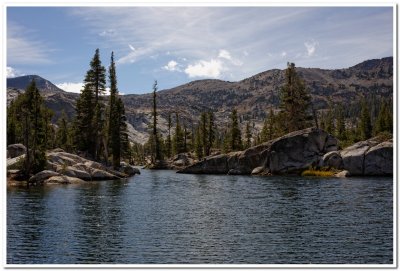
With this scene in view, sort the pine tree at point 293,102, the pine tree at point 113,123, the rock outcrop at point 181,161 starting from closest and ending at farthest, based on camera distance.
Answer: the pine tree at point 113,123, the pine tree at point 293,102, the rock outcrop at point 181,161

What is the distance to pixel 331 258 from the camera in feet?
66.6

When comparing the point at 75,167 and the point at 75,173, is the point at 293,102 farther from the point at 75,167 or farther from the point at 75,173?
the point at 75,173

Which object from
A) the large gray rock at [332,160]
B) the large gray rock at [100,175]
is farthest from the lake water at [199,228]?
the large gray rock at [332,160]

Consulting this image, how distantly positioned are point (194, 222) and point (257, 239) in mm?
6266

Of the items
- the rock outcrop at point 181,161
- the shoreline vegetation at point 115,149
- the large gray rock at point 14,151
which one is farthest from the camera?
the rock outcrop at point 181,161

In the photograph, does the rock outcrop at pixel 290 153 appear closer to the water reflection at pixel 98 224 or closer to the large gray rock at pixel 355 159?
the large gray rock at pixel 355 159

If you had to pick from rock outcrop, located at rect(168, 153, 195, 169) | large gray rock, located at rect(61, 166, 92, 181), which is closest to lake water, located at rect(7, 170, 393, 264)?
large gray rock, located at rect(61, 166, 92, 181)

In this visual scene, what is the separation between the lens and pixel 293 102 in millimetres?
90875

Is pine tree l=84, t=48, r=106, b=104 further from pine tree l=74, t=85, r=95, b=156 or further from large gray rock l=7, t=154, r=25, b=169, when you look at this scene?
large gray rock l=7, t=154, r=25, b=169

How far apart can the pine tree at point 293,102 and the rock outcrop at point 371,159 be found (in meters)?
22.5

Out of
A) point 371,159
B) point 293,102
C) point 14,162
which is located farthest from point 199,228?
point 293,102

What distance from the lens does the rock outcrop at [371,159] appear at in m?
65.3
